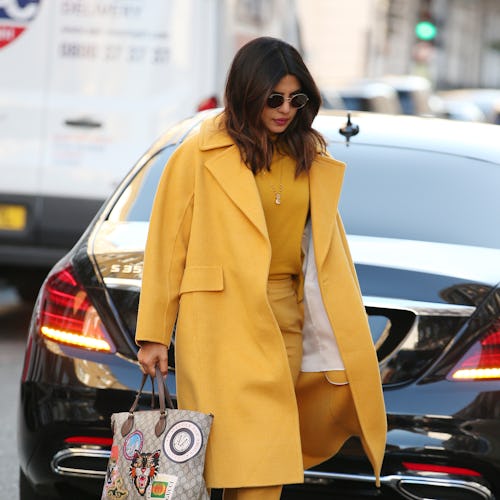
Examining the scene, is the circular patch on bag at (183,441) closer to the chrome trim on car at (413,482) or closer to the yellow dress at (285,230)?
the yellow dress at (285,230)

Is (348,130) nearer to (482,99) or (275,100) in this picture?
(275,100)

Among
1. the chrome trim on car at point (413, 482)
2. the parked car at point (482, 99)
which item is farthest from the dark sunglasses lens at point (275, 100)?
the parked car at point (482, 99)

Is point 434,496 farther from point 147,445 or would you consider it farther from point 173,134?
point 173,134

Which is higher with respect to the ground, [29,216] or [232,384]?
[232,384]

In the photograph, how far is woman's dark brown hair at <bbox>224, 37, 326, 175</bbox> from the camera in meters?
3.44

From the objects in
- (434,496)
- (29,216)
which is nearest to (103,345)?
(434,496)

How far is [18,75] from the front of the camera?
855 cm

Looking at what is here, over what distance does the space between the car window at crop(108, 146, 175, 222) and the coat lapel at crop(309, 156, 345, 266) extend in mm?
996

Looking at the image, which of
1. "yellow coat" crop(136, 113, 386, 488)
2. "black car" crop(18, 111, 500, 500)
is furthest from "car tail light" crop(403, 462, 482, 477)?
"yellow coat" crop(136, 113, 386, 488)

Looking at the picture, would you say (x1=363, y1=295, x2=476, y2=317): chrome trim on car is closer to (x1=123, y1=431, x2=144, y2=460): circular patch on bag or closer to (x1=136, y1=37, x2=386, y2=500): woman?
(x1=136, y1=37, x2=386, y2=500): woman

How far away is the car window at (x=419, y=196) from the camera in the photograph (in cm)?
436

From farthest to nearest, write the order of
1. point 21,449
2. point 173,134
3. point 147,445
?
point 173,134, point 21,449, point 147,445

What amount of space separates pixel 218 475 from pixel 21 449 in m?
0.94

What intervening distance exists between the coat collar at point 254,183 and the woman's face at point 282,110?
0.10 metres
